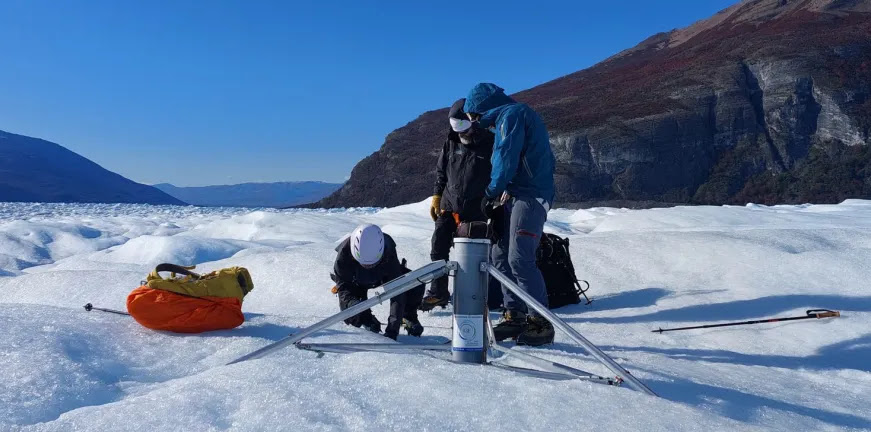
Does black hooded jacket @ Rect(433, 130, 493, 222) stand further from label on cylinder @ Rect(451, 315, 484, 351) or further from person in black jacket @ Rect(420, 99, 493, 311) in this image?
label on cylinder @ Rect(451, 315, 484, 351)

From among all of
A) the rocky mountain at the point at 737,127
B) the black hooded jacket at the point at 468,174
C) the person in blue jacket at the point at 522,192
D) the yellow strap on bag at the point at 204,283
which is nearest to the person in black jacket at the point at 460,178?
the black hooded jacket at the point at 468,174

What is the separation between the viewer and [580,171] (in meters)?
26.5

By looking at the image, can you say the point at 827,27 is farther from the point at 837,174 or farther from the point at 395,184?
the point at 395,184

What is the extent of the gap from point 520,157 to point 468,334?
1.71 metres

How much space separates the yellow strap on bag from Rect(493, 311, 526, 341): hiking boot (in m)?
1.58

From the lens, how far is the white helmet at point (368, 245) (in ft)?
11.5

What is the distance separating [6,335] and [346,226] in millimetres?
8713

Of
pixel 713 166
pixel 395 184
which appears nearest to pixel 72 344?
pixel 713 166

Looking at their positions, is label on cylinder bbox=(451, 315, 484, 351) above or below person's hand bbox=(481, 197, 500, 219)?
below

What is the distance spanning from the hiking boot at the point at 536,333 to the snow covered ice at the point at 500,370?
18cm

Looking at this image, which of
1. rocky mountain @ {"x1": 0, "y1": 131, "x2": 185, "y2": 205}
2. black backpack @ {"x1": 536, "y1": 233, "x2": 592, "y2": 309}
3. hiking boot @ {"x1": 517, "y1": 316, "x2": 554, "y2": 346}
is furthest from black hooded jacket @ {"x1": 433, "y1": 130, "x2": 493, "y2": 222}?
rocky mountain @ {"x1": 0, "y1": 131, "x2": 185, "y2": 205}

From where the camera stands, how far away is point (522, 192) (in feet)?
12.2

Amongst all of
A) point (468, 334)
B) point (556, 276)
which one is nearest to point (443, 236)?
point (556, 276)

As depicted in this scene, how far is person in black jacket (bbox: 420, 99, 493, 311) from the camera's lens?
4273mm
